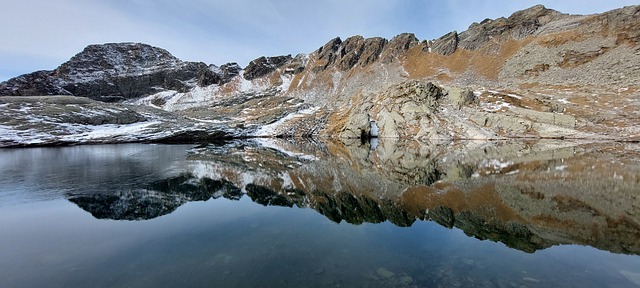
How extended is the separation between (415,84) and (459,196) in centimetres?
6849

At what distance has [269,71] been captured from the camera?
18688 cm

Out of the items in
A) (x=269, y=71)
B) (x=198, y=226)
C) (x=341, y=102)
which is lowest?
(x=198, y=226)

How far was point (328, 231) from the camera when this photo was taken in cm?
1197

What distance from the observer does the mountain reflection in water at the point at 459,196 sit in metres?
11.7

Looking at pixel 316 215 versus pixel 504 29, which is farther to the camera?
pixel 504 29

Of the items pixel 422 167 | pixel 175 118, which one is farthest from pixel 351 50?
pixel 422 167

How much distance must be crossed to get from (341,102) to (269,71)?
87.6 metres

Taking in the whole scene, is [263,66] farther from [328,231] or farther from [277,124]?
[328,231]

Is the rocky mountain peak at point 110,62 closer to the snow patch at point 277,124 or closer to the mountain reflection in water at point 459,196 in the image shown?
the snow patch at point 277,124

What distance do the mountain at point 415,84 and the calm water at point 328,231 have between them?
154 feet

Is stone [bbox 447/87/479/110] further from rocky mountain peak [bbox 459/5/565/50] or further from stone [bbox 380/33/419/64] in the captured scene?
stone [bbox 380/33/419/64]

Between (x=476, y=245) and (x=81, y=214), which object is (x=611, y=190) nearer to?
(x=476, y=245)

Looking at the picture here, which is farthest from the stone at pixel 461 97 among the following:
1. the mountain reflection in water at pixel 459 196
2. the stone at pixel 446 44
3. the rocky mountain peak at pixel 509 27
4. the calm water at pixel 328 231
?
the stone at pixel 446 44

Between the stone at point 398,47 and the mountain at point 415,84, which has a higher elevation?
the stone at point 398,47
